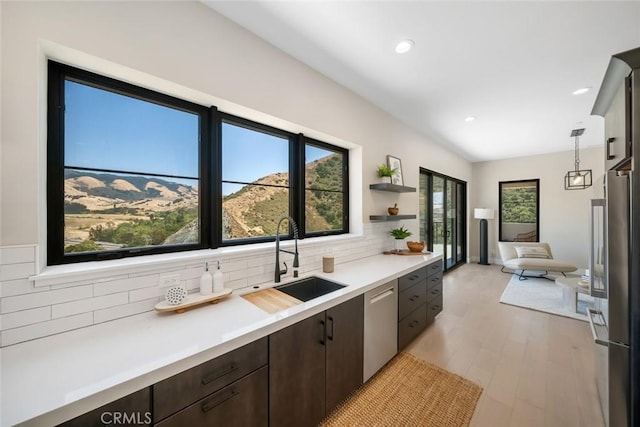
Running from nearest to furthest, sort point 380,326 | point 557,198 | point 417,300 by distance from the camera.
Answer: point 380,326
point 417,300
point 557,198

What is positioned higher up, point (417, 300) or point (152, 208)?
point (152, 208)

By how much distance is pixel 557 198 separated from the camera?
5582mm

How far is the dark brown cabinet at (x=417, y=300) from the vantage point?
2289 millimetres

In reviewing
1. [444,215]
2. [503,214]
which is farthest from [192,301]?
[503,214]

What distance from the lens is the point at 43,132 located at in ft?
3.70

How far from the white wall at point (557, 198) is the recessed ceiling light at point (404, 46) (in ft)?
18.9

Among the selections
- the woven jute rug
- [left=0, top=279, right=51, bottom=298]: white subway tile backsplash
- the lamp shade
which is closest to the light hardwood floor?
the woven jute rug

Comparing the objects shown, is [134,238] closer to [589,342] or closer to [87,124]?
[87,124]

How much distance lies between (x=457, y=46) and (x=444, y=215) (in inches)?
159

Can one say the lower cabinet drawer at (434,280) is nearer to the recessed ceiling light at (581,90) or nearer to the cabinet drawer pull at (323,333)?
the cabinet drawer pull at (323,333)

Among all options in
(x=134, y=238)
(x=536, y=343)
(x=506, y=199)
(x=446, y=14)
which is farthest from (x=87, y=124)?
(x=506, y=199)

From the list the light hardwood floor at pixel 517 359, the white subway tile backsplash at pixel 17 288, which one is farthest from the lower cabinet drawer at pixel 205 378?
the light hardwood floor at pixel 517 359

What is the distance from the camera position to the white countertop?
724 mm

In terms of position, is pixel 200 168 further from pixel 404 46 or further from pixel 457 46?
pixel 457 46
